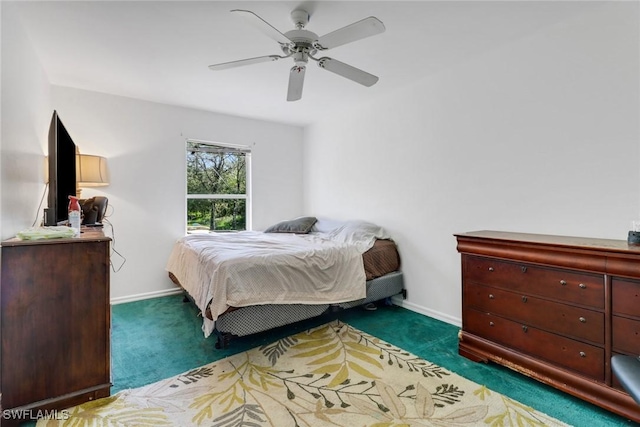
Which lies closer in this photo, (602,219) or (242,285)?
(602,219)

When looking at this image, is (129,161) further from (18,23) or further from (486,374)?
A: (486,374)

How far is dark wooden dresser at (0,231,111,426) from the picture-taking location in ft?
5.14

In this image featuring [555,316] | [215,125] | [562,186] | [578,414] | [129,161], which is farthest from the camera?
[215,125]

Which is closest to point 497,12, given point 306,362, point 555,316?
point 555,316

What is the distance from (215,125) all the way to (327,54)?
221 cm

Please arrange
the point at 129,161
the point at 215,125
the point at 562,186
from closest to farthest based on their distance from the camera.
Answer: the point at 562,186 → the point at 129,161 → the point at 215,125

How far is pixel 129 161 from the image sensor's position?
362 cm

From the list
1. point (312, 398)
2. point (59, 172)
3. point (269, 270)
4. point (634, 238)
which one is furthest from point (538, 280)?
point (59, 172)

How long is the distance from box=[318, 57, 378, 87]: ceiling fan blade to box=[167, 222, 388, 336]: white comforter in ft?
4.84

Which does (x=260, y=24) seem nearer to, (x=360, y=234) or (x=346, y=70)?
(x=346, y=70)

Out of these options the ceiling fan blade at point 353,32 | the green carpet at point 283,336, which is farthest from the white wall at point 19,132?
the ceiling fan blade at point 353,32

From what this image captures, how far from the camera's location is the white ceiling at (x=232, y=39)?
A: 1954 millimetres

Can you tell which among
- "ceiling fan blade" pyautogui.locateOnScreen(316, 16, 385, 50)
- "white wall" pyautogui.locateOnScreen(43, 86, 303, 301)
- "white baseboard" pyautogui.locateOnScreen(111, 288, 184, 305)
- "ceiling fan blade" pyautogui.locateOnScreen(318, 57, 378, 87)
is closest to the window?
"white wall" pyautogui.locateOnScreen(43, 86, 303, 301)

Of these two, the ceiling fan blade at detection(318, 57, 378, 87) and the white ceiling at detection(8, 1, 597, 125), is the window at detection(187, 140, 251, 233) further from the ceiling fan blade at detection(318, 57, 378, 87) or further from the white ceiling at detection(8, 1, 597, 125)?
the ceiling fan blade at detection(318, 57, 378, 87)
